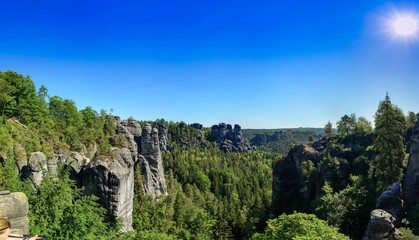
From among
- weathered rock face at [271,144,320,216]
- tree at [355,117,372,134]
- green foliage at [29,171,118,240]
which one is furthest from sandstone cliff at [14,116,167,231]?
tree at [355,117,372,134]

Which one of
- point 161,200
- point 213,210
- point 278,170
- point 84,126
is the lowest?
point 213,210

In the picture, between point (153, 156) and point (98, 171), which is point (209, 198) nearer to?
point (153, 156)

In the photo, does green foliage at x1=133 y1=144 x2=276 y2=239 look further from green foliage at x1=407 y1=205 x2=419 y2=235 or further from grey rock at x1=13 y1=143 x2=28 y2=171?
green foliage at x1=407 y1=205 x2=419 y2=235

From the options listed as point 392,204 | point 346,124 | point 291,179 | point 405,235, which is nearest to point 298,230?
point 405,235

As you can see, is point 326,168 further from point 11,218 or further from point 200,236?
point 11,218

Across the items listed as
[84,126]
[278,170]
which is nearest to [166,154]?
[278,170]

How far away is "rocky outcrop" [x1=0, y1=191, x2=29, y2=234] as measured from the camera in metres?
15.1

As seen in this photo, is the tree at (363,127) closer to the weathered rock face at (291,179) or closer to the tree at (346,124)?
the tree at (346,124)

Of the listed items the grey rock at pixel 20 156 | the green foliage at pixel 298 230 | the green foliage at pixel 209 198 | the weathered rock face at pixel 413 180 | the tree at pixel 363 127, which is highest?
the tree at pixel 363 127

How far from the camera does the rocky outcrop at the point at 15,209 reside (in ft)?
49.6

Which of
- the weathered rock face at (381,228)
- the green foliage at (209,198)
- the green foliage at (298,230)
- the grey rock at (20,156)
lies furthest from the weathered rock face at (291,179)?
the grey rock at (20,156)

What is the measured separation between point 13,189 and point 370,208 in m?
38.5

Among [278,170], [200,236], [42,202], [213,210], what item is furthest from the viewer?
[213,210]

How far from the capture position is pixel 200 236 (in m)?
52.8
